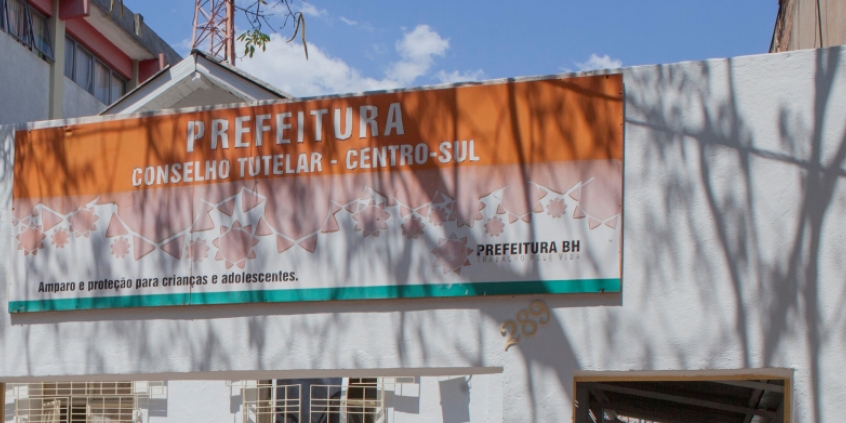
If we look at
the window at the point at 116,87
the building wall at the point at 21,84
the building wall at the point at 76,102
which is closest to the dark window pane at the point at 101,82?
the window at the point at 116,87

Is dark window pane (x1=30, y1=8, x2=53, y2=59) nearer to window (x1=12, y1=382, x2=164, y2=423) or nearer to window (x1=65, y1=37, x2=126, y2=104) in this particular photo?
window (x1=65, y1=37, x2=126, y2=104)

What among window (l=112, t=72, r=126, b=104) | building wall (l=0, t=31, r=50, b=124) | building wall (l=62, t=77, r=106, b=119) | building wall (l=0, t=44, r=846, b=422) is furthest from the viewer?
window (l=112, t=72, r=126, b=104)

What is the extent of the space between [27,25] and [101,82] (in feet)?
11.3

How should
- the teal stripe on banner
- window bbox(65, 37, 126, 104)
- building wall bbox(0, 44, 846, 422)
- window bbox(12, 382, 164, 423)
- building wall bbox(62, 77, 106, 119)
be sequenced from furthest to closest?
window bbox(65, 37, 126, 104)
building wall bbox(62, 77, 106, 119)
window bbox(12, 382, 164, 423)
the teal stripe on banner
building wall bbox(0, 44, 846, 422)

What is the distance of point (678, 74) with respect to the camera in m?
6.77

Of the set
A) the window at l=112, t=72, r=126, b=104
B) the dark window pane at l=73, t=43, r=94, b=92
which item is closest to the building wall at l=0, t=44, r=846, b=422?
the dark window pane at l=73, t=43, r=94, b=92

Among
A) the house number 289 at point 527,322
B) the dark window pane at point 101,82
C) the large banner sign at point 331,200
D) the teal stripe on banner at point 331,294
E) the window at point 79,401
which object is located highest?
the dark window pane at point 101,82

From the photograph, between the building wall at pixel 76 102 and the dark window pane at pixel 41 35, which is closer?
the dark window pane at pixel 41 35

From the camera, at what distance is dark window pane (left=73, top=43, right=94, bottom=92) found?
2095 cm

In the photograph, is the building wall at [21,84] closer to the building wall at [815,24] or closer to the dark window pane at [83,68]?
the dark window pane at [83,68]

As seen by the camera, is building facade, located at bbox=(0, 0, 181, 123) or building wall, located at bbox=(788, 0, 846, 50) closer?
building wall, located at bbox=(788, 0, 846, 50)

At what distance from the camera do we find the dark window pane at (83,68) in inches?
825

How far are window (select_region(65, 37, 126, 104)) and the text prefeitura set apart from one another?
14.0 m

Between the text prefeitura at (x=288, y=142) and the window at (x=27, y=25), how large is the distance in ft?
37.9
